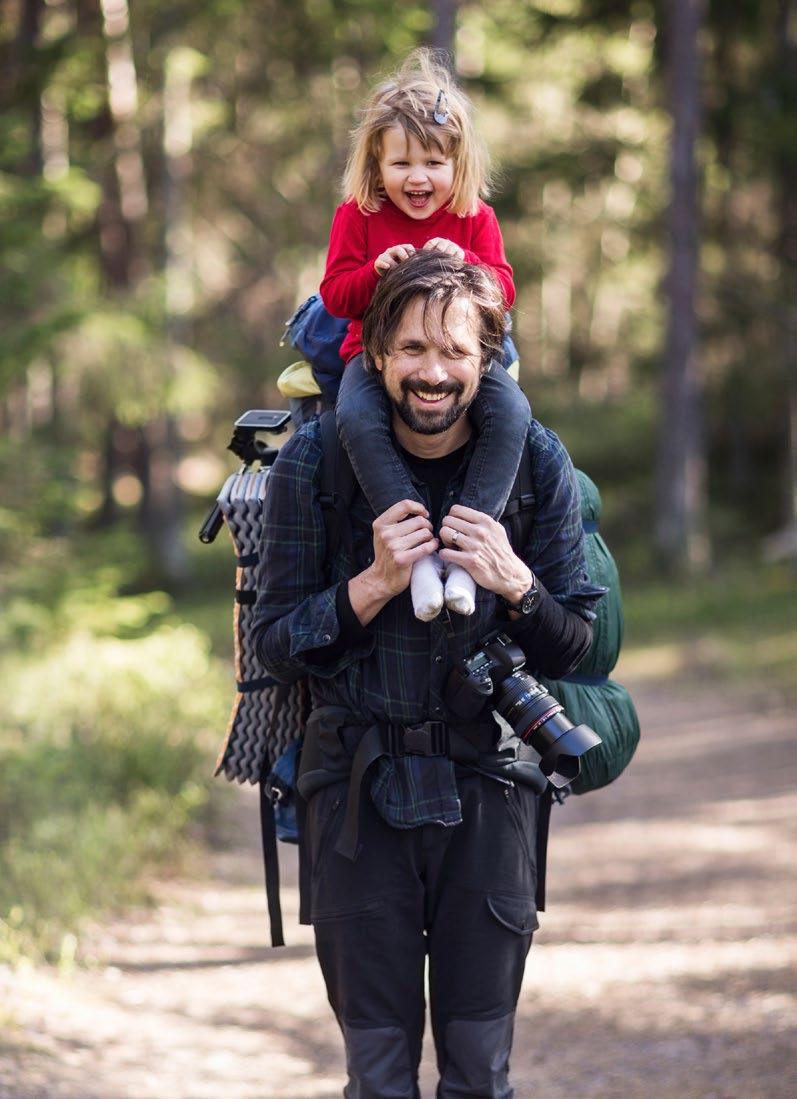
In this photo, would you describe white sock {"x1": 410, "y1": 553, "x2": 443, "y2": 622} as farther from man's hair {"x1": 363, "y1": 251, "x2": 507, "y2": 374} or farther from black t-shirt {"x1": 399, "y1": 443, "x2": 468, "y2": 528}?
man's hair {"x1": 363, "y1": 251, "x2": 507, "y2": 374}

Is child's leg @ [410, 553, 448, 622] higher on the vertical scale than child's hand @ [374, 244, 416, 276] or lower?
lower

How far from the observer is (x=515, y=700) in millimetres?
3115

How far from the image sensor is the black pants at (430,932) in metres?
3.24

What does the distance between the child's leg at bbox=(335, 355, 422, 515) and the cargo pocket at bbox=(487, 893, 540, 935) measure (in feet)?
3.07

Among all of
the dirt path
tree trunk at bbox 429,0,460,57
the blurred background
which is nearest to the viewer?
the dirt path

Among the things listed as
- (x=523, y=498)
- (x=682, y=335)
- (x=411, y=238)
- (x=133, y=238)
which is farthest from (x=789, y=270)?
(x=523, y=498)

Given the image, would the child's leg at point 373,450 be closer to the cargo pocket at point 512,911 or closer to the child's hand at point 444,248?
the child's hand at point 444,248

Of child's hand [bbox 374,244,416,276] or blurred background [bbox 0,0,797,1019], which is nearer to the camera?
child's hand [bbox 374,244,416,276]

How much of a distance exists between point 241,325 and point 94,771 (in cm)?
2241

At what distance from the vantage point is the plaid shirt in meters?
3.16

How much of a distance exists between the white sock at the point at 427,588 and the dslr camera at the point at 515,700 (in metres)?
0.19

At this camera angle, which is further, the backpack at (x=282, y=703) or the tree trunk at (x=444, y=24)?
the tree trunk at (x=444, y=24)

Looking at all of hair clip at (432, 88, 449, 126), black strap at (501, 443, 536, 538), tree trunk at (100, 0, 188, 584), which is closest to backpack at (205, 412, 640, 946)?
black strap at (501, 443, 536, 538)

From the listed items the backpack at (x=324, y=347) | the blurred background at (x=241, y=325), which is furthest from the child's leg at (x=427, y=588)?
the blurred background at (x=241, y=325)
